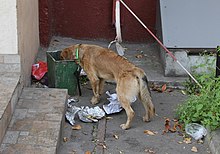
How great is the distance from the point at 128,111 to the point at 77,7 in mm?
3313

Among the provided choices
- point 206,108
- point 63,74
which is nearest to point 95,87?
point 63,74

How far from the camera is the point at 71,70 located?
6.60m

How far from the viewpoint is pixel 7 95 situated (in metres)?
5.27

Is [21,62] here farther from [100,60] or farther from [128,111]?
[128,111]

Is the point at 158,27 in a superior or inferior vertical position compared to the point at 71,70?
superior

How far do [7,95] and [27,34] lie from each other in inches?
63.7

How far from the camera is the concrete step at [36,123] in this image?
4.88 m

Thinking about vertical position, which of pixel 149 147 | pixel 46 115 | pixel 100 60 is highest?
pixel 100 60

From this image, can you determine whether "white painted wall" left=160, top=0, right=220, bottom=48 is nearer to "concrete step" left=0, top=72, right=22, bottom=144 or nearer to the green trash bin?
the green trash bin

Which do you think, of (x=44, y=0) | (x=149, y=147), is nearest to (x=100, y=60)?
(x=149, y=147)

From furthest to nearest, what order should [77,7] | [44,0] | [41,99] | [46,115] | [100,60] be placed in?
[77,7], [44,0], [100,60], [41,99], [46,115]

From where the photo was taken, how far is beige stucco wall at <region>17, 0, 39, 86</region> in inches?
237

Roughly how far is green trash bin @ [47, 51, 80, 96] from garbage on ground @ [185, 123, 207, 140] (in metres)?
1.70

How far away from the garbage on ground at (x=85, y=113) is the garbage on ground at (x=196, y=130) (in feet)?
Result: 3.53
